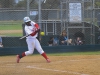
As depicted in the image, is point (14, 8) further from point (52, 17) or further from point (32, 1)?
point (52, 17)

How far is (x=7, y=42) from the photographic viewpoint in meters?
14.4

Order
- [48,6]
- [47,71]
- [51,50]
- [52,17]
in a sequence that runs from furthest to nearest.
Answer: [52,17]
[48,6]
[51,50]
[47,71]

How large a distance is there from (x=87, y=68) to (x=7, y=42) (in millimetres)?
6327

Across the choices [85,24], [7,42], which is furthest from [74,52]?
[7,42]

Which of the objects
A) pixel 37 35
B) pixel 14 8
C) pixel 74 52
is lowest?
pixel 74 52

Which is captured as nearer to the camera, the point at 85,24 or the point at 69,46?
the point at 69,46

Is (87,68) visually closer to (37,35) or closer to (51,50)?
(37,35)

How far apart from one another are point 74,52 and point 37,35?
378 cm

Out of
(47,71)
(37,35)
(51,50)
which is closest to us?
(47,71)

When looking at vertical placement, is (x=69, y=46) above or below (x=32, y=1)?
below

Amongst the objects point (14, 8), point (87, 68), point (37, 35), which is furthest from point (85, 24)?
point (87, 68)

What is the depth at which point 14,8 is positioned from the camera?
15.2 m

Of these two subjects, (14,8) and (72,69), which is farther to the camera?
(14,8)

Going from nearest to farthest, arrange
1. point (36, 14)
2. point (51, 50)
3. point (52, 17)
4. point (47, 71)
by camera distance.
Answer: point (47, 71) < point (51, 50) < point (36, 14) < point (52, 17)
